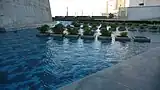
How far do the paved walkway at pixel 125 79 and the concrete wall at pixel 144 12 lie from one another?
33.7 metres

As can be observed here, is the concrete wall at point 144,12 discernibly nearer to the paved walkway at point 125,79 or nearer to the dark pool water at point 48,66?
the dark pool water at point 48,66

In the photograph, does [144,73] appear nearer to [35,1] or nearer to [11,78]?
[11,78]

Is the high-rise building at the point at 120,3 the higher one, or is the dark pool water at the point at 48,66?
the high-rise building at the point at 120,3

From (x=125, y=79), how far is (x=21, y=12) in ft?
61.7

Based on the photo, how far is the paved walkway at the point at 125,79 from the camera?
289 cm

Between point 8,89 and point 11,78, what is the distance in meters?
0.96

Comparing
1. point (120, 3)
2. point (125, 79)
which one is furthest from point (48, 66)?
point (120, 3)

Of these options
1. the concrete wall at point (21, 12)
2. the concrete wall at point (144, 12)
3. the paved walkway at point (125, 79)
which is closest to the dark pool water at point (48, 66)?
the paved walkway at point (125, 79)

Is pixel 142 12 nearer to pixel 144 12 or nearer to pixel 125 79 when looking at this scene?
pixel 144 12

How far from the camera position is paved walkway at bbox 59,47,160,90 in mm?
2887

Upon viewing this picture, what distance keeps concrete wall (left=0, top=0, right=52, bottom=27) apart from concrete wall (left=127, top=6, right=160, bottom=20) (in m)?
16.7

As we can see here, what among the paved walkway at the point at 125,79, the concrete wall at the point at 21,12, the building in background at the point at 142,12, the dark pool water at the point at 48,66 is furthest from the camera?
the building in background at the point at 142,12

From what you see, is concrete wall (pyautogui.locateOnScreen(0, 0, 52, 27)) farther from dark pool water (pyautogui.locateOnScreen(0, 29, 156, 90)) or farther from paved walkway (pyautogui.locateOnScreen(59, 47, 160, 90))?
paved walkway (pyautogui.locateOnScreen(59, 47, 160, 90))

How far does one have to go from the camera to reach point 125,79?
3324 mm
